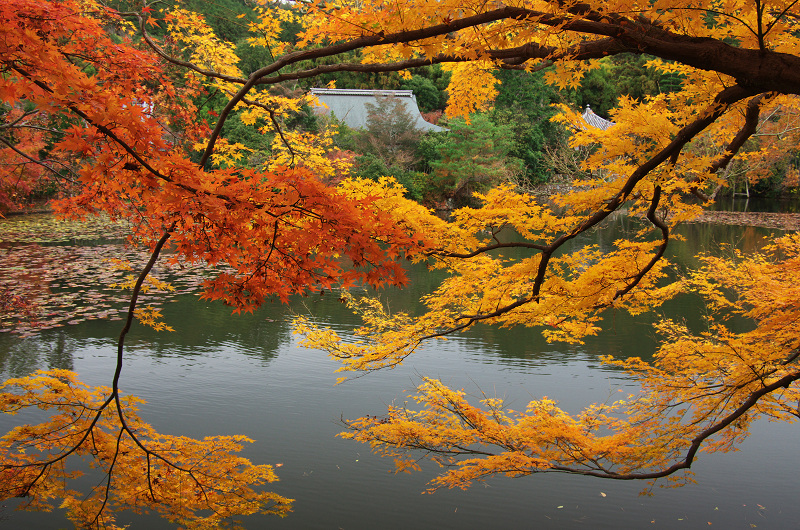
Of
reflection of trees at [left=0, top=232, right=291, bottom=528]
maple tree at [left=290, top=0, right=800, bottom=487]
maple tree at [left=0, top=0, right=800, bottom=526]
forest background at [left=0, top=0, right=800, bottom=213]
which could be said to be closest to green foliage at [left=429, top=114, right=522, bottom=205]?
forest background at [left=0, top=0, right=800, bottom=213]

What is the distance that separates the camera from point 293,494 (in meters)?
3.63

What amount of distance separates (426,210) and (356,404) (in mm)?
2628

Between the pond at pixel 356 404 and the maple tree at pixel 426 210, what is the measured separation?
34cm

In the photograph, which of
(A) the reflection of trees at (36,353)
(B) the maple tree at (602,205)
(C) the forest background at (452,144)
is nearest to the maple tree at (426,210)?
(B) the maple tree at (602,205)

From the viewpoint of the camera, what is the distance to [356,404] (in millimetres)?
5055

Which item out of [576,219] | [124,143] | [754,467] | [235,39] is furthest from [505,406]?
[235,39]

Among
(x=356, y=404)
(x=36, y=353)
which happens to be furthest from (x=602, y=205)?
(x=36, y=353)

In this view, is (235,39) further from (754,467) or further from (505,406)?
(754,467)

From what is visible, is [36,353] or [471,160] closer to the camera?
[36,353]

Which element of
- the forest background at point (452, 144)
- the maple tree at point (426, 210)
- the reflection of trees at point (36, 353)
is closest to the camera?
the maple tree at point (426, 210)

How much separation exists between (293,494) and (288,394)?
1.70 metres

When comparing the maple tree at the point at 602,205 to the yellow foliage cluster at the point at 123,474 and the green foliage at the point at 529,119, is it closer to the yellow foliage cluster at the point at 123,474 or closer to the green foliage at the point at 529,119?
the yellow foliage cluster at the point at 123,474

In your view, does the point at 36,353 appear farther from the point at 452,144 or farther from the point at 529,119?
the point at 529,119

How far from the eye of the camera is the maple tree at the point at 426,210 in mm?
1748
